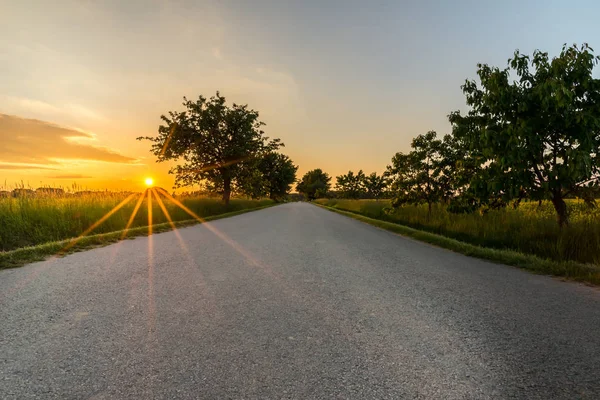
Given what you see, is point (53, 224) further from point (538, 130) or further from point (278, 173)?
point (278, 173)

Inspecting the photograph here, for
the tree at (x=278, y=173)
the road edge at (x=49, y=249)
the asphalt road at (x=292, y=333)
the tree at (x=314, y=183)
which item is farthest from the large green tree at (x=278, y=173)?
the tree at (x=314, y=183)

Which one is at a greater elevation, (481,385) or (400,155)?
(400,155)

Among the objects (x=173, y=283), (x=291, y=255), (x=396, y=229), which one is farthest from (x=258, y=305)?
(x=396, y=229)

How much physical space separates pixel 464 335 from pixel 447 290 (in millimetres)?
A: 1891

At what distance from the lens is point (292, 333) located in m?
3.53

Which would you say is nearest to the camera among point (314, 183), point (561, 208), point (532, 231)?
point (561, 208)

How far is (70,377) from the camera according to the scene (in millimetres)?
2656

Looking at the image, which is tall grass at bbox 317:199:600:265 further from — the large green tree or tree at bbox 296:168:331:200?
tree at bbox 296:168:331:200

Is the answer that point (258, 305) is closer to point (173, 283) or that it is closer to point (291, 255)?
point (173, 283)

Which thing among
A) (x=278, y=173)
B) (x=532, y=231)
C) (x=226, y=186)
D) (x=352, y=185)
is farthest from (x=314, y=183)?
(x=532, y=231)

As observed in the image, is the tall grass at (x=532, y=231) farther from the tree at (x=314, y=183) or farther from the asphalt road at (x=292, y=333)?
the tree at (x=314, y=183)

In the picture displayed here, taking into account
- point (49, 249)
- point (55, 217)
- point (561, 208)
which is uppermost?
point (561, 208)

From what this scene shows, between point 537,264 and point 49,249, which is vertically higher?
point 49,249

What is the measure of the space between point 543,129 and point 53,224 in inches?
606
